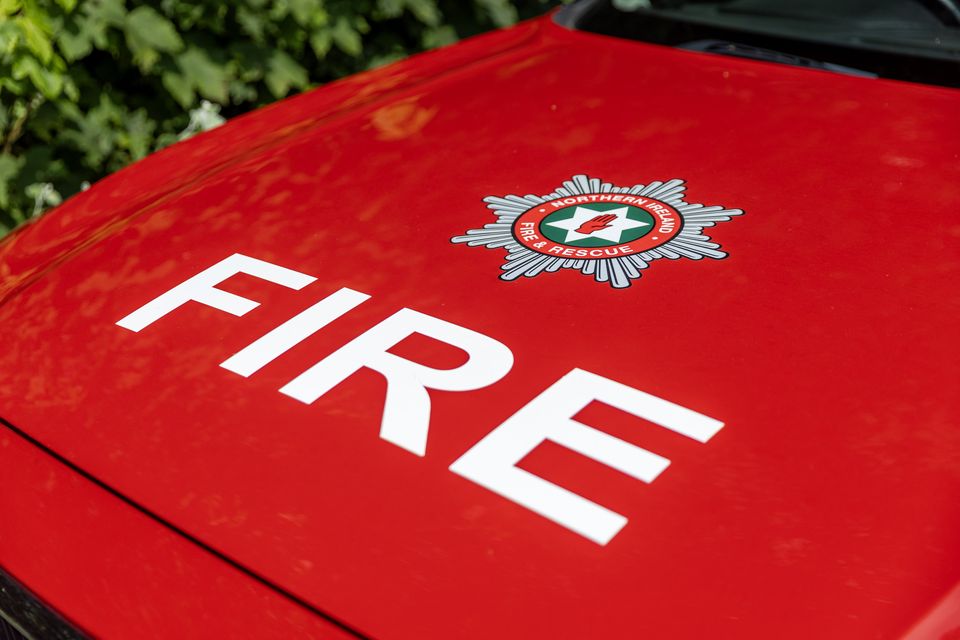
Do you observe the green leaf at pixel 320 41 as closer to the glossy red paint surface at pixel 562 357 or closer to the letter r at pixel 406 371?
the glossy red paint surface at pixel 562 357

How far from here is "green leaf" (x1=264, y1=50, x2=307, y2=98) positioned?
3.36 meters

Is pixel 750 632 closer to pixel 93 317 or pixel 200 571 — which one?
pixel 200 571

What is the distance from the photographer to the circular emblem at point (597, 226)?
4.35ft

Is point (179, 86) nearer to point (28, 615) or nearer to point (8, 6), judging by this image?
point (8, 6)

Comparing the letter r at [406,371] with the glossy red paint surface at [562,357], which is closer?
the glossy red paint surface at [562,357]

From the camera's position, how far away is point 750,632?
2.70 ft

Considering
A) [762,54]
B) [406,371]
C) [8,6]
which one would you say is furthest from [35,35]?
[406,371]

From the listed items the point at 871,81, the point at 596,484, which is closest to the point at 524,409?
the point at 596,484

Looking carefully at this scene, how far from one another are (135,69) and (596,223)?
2359 mm

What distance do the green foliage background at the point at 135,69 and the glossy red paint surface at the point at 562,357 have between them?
1193 millimetres

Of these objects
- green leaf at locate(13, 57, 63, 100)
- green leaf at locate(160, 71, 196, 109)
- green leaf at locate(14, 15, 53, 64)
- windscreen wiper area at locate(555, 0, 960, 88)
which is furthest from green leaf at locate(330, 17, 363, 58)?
windscreen wiper area at locate(555, 0, 960, 88)

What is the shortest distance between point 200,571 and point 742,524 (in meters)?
0.49

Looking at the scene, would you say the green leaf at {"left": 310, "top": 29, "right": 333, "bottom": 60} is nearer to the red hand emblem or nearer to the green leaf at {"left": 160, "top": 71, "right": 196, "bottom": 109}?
the green leaf at {"left": 160, "top": 71, "right": 196, "bottom": 109}

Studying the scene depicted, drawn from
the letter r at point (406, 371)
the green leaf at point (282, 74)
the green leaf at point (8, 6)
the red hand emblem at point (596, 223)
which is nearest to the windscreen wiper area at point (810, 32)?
the red hand emblem at point (596, 223)
